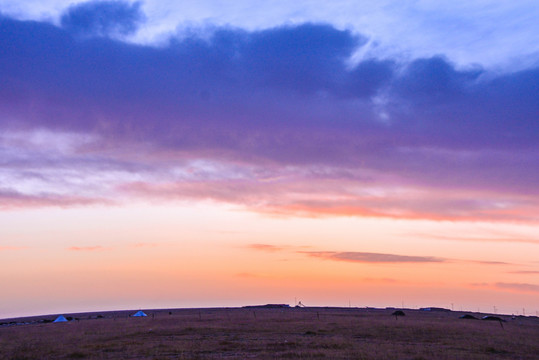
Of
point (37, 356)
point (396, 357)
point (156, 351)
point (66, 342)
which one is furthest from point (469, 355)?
point (66, 342)

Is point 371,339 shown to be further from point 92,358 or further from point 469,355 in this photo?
point 92,358

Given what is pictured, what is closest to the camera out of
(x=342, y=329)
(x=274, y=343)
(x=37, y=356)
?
(x=37, y=356)

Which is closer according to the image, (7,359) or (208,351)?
(7,359)

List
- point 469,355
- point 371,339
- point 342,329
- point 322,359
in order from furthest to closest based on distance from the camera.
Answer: point 342,329, point 371,339, point 469,355, point 322,359

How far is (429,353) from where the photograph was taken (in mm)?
36375

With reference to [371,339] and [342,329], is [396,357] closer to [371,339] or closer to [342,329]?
[371,339]

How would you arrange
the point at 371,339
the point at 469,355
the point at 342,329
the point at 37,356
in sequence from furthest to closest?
1. the point at 342,329
2. the point at 371,339
3. the point at 37,356
4. the point at 469,355

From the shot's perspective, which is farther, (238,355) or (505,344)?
(505,344)

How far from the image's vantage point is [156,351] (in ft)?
127

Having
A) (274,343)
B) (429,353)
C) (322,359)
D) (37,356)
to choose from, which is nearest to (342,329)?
(274,343)

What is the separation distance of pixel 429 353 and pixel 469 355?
2.58m

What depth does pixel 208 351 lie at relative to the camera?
39094mm

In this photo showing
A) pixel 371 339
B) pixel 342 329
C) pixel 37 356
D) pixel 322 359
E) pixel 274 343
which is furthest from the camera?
pixel 342 329

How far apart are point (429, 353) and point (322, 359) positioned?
27.2 ft
